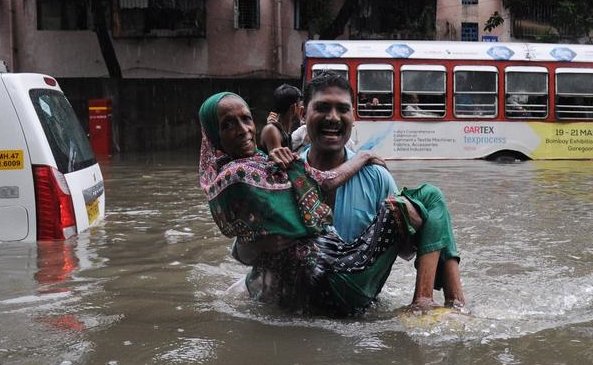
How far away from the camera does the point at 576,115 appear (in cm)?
1569

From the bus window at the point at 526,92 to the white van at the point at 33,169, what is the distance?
12093mm

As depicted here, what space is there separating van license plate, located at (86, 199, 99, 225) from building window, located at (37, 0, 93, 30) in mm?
18972

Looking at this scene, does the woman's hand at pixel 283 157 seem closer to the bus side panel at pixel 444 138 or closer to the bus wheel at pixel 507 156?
the bus side panel at pixel 444 138

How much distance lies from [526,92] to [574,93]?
1.06m

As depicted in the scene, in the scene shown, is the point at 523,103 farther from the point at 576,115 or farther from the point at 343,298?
the point at 343,298

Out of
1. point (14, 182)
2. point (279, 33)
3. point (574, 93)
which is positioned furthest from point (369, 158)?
point (279, 33)

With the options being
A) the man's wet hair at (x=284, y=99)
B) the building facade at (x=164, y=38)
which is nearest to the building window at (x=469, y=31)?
the building facade at (x=164, y=38)

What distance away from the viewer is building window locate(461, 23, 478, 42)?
971 inches

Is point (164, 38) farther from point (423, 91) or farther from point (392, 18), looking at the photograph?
point (423, 91)

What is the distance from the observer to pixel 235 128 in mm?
3447

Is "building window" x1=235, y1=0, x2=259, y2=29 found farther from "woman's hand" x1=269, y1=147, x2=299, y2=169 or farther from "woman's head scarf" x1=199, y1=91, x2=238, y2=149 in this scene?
"woman's hand" x1=269, y1=147, x2=299, y2=169

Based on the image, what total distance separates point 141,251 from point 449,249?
3.26m

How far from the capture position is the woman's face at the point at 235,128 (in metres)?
3.44

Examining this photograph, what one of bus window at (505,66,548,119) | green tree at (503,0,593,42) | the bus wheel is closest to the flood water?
the bus wheel
